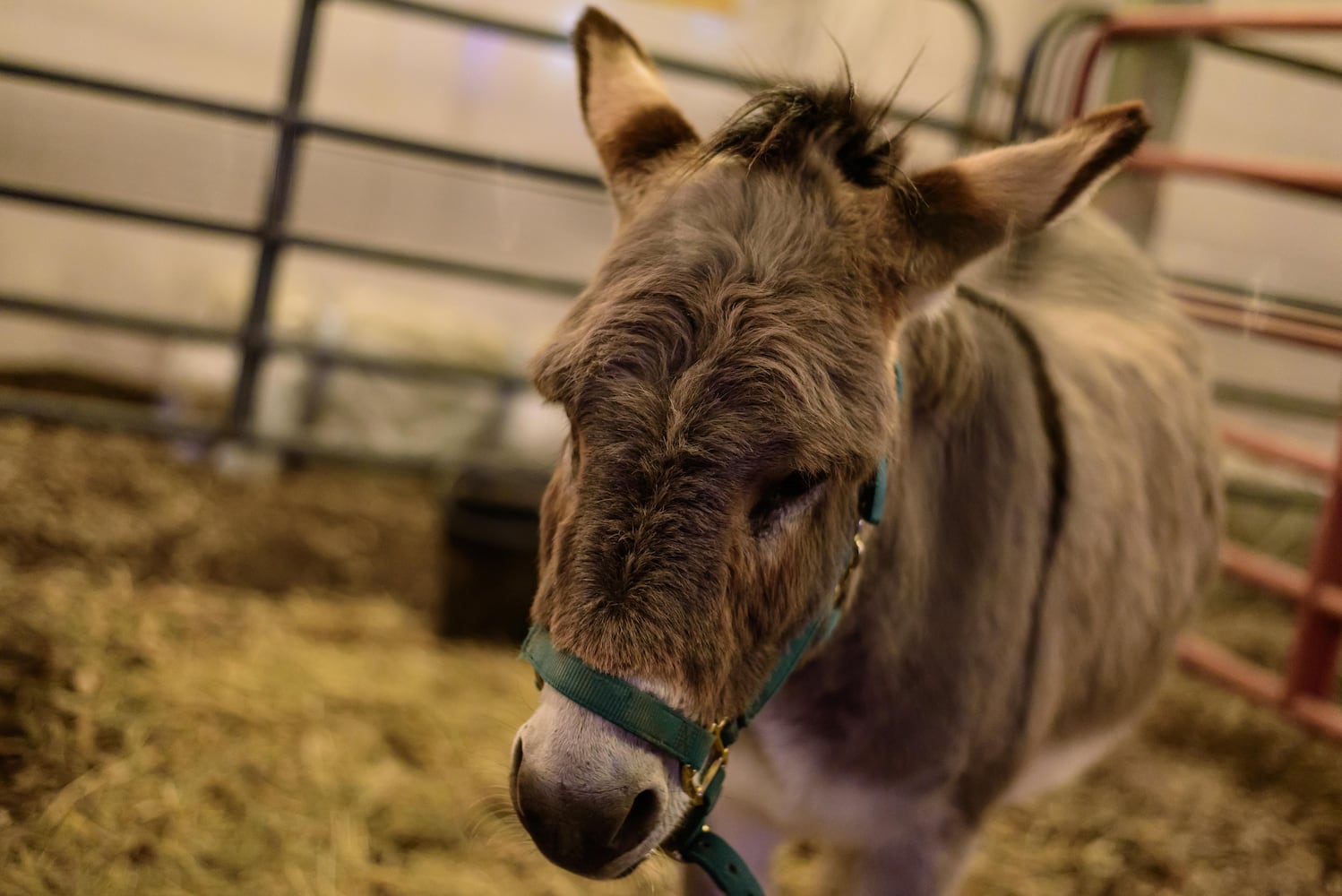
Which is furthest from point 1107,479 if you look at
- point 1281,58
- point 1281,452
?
point 1281,58

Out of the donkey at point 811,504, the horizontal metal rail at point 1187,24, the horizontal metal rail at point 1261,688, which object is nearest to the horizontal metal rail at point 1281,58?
the horizontal metal rail at point 1187,24

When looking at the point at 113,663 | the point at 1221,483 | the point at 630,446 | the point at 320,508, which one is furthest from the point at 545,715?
the point at 320,508

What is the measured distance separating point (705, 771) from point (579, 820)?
0.75 feet

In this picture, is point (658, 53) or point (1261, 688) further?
point (658, 53)

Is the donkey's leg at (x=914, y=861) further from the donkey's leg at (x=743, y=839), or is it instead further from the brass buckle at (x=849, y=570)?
the brass buckle at (x=849, y=570)

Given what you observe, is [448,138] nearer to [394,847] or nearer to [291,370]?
[291,370]

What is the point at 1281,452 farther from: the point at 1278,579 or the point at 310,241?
the point at 310,241

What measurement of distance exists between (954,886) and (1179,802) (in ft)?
5.29

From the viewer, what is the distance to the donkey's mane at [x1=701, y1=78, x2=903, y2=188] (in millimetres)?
1347

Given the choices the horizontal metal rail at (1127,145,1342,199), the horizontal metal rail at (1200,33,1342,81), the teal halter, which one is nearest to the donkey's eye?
the teal halter

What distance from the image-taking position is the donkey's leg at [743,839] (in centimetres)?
176

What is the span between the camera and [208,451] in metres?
4.03

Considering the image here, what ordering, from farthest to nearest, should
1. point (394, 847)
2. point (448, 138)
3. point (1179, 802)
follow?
point (448, 138) < point (1179, 802) < point (394, 847)

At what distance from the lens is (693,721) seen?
117 centimetres
